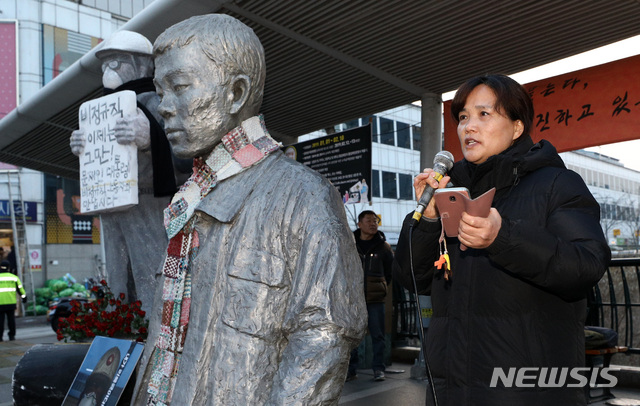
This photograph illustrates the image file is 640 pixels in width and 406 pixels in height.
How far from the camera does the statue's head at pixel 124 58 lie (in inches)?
160

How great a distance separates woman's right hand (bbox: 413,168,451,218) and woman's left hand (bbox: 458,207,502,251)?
28 centimetres

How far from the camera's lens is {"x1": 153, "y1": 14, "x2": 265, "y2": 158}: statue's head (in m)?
1.65

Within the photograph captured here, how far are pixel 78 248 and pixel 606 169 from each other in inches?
1148

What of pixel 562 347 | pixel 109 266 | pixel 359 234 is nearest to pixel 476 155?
pixel 562 347

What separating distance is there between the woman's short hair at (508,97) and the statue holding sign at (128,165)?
2.15 metres

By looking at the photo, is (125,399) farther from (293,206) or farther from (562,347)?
(562,347)

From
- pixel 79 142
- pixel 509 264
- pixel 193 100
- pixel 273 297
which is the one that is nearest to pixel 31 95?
pixel 79 142

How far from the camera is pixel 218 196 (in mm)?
1665

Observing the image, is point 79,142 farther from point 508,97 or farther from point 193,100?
point 508,97

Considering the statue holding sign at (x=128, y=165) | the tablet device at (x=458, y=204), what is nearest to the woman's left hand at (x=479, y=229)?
the tablet device at (x=458, y=204)

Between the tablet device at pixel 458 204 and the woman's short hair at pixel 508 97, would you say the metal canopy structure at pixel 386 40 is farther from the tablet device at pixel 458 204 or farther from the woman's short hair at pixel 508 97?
the tablet device at pixel 458 204

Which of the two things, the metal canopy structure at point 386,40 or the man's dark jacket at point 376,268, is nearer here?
the metal canopy structure at point 386,40

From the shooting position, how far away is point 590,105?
5.33 metres

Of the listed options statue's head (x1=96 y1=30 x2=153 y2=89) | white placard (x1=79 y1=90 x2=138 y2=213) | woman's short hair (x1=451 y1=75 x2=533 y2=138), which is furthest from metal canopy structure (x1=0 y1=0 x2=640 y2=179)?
woman's short hair (x1=451 y1=75 x2=533 y2=138)
